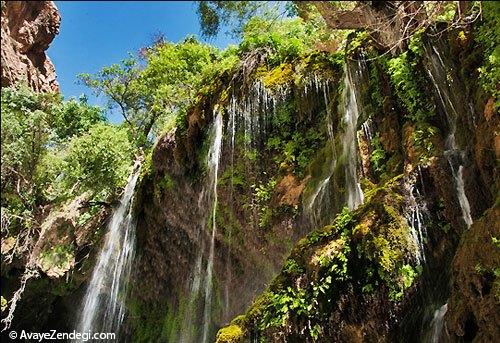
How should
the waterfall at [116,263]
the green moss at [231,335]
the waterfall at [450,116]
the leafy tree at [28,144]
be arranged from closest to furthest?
the green moss at [231,335] → the waterfall at [450,116] → the leafy tree at [28,144] → the waterfall at [116,263]

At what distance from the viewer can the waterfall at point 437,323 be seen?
19.2 ft

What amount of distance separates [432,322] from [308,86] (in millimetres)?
6296

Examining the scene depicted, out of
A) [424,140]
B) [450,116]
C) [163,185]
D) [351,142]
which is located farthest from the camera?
[163,185]

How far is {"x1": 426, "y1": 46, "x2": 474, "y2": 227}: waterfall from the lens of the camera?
22.2ft

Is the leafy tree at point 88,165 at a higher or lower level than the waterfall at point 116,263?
higher

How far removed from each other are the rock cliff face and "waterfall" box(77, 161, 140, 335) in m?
4.54

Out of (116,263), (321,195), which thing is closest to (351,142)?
(321,195)

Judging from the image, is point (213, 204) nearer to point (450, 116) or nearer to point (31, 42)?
Answer: point (450, 116)

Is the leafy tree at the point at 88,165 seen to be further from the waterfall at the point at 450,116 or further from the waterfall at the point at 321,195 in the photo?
the waterfall at the point at 450,116

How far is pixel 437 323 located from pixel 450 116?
349 centimetres

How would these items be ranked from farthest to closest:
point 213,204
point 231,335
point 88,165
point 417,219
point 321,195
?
point 88,165 → point 213,204 → point 321,195 → point 417,219 → point 231,335

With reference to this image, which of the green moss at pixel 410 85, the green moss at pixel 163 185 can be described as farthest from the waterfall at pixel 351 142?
the green moss at pixel 163 185

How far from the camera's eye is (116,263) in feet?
45.2

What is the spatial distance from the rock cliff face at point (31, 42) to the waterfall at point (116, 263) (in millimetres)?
4539
